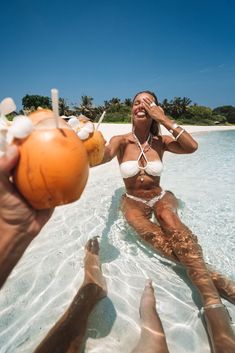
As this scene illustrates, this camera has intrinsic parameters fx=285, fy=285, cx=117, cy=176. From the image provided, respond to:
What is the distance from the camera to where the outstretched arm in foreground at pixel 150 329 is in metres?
1.99

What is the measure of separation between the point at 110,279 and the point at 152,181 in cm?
163

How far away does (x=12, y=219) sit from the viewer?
116 centimetres

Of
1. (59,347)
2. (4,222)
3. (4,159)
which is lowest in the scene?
(59,347)

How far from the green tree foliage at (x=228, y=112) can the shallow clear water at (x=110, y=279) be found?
61017mm

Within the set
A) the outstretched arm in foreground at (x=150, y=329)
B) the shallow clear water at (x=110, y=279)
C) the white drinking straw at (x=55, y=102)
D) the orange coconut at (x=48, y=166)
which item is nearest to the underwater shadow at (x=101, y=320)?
the shallow clear water at (x=110, y=279)

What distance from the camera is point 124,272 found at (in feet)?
10.4

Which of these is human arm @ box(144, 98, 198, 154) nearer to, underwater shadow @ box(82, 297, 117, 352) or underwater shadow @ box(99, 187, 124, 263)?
underwater shadow @ box(99, 187, 124, 263)

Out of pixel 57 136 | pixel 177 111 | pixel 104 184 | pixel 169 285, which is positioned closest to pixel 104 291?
pixel 169 285

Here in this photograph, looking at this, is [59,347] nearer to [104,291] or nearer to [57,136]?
[104,291]

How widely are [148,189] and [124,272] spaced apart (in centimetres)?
140

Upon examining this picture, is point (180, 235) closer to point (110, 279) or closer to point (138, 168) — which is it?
point (110, 279)

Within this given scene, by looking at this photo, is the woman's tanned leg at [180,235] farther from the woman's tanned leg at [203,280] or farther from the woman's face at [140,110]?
the woman's face at [140,110]

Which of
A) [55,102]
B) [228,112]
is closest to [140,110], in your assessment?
[55,102]

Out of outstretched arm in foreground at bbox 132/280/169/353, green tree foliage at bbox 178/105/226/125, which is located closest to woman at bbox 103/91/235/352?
outstretched arm in foreground at bbox 132/280/169/353
